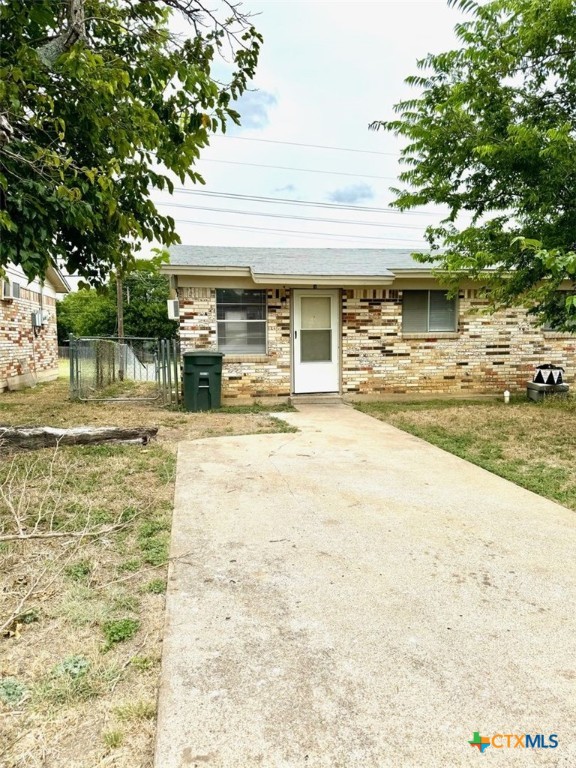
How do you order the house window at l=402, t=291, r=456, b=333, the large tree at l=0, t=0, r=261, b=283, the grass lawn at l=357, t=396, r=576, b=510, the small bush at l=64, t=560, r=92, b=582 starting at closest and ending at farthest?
the small bush at l=64, t=560, r=92, b=582 < the large tree at l=0, t=0, r=261, b=283 < the grass lawn at l=357, t=396, r=576, b=510 < the house window at l=402, t=291, r=456, b=333

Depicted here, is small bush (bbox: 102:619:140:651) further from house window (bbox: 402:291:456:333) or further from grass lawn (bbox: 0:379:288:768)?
house window (bbox: 402:291:456:333)

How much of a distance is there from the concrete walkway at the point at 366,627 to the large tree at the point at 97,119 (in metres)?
2.37

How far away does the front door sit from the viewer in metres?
9.69

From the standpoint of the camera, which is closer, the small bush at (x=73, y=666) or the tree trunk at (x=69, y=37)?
the small bush at (x=73, y=666)

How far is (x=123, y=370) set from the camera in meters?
12.6

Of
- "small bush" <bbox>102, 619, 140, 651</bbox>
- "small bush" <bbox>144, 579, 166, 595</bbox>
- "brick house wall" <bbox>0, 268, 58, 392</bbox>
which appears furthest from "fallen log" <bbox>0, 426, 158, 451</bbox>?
"brick house wall" <bbox>0, 268, 58, 392</bbox>

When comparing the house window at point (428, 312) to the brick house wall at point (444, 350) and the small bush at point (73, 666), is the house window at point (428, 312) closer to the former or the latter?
the brick house wall at point (444, 350)

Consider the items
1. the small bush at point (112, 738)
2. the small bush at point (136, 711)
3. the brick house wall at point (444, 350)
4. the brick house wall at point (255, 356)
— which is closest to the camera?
the small bush at point (112, 738)

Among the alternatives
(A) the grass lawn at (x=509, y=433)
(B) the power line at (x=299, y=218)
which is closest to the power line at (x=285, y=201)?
(B) the power line at (x=299, y=218)

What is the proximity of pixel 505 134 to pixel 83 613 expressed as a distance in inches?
258

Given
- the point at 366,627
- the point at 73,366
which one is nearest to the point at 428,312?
the point at 73,366

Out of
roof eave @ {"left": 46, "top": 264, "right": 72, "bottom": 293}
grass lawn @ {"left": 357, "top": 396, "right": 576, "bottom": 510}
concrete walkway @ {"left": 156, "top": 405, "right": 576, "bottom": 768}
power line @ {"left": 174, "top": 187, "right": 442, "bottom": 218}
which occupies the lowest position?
concrete walkway @ {"left": 156, "top": 405, "right": 576, "bottom": 768}

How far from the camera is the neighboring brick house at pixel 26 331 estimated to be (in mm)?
11727

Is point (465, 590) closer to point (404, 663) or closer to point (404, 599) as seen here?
point (404, 599)
